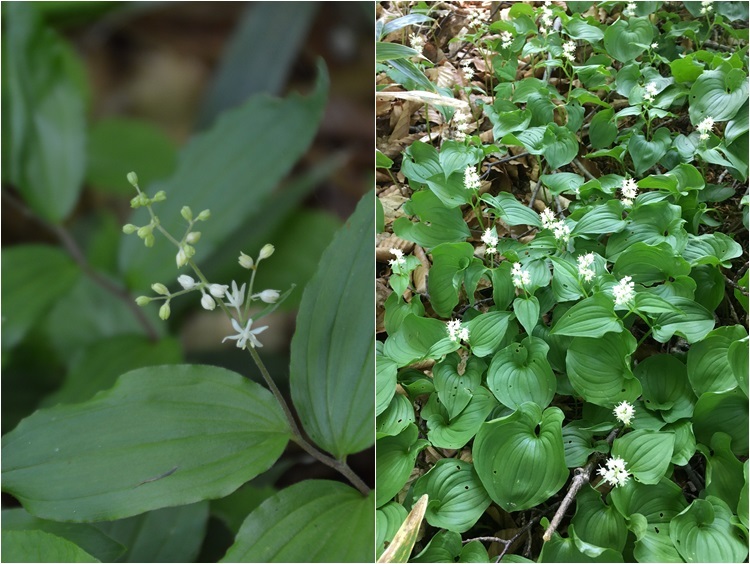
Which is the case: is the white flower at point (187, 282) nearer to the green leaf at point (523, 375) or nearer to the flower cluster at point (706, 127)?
the green leaf at point (523, 375)

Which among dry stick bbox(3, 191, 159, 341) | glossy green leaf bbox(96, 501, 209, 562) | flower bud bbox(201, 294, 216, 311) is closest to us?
flower bud bbox(201, 294, 216, 311)

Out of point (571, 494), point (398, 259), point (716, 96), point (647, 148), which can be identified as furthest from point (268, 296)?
point (716, 96)

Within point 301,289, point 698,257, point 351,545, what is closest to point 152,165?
point 301,289

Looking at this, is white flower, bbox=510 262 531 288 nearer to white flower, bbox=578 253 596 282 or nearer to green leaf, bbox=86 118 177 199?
white flower, bbox=578 253 596 282

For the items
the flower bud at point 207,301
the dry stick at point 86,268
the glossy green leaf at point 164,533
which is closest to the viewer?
the flower bud at point 207,301

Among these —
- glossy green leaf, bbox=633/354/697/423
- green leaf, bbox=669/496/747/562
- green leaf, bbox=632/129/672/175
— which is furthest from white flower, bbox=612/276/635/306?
green leaf, bbox=669/496/747/562

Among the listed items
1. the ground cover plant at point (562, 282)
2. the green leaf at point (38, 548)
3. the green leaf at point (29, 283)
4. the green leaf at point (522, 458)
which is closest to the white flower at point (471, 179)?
the ground cover plant at point (562, 282)
